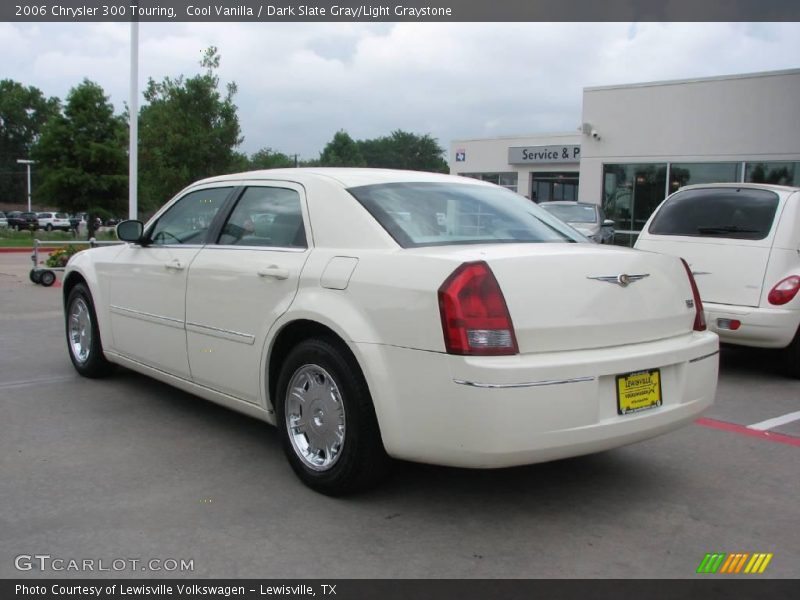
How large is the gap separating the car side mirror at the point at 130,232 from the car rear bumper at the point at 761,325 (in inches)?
192

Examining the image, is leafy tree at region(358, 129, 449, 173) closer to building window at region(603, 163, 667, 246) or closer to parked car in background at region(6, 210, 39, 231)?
parked car in background at region(6, 210, 39, 231)

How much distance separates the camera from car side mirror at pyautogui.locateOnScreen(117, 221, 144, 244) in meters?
5.48

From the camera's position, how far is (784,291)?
21.5 feet

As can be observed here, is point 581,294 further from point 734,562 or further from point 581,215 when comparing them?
point 581,215

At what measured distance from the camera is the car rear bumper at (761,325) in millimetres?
6508

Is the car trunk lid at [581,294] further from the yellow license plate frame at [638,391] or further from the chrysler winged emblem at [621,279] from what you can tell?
the yellow license plate frame at [638,391]

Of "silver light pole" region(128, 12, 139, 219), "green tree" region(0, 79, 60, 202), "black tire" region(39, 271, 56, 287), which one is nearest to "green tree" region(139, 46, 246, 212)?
"silver light pole" region(128, 12, 139, 219)

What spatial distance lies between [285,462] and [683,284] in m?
2.37

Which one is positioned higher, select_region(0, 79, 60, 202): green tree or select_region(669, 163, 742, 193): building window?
select_region(0, 79, 60, 202): green tree

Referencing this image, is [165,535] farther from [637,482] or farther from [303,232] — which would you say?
[637,482]

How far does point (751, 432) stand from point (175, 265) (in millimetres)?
3929

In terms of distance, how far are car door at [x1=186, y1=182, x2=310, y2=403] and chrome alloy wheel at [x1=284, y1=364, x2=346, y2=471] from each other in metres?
0.32

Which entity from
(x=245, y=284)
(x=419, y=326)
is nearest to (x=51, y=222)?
(x=245, y=284)
